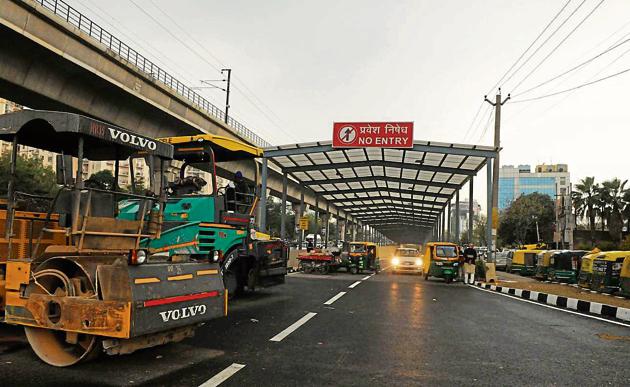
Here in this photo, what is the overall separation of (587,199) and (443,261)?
53.8 m

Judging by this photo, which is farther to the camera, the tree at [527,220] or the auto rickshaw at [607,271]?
the tree at [527,220]

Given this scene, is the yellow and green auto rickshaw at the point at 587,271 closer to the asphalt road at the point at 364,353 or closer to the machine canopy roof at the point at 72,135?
the asphalt road at the point at 364,353

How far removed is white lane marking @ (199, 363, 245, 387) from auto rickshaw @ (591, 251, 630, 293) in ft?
47.9

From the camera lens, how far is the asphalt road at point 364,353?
15.4 ft

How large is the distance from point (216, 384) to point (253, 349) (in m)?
1.55

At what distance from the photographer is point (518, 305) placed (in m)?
12.4

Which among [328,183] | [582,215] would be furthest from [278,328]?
[582,215]

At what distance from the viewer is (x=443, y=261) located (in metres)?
20.5

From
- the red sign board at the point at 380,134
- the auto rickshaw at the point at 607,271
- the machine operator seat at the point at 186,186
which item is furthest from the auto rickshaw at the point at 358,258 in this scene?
the machine operator seat at the point at 186,186

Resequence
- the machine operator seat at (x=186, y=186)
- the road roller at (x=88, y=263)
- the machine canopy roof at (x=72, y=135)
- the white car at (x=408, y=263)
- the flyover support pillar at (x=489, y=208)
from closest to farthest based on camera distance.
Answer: the road roller at (x=88, y=263) → the machine canopy roof at (x=72, y=135) → the machine operator seat at (x=186, y=186) → the flyover support pillar at (x=489, y=208) → the white car at (x=408, y=263)

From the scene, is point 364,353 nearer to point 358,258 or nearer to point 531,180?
point 358,258

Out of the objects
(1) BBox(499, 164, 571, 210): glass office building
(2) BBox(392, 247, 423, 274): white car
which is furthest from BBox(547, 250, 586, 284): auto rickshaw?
(1) BBox(499, 164, 571, 210): glass office building

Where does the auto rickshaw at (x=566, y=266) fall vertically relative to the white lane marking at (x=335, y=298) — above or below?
above

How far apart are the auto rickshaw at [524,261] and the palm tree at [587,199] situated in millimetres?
38405
